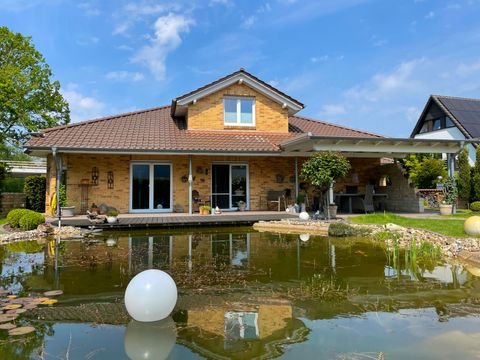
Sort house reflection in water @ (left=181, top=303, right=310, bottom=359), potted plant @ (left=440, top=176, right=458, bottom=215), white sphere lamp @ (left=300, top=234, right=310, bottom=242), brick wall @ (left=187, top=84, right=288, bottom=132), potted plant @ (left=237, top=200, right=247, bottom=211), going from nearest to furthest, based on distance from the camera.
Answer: house reflection in water @ (left=181, top=303, right=310, bottom=359) < white sphere lamp @ (left=300, top=234, right=310, bottom=242) < potted plant @ (left=440, top=176, right=458, bottom=215) < potted plant @ (left=237, top=200, right=247, bottom=211) < brick wall @ (left=187, top=84, right=288, bottom=132)

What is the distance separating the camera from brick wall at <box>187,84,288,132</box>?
53.9ft

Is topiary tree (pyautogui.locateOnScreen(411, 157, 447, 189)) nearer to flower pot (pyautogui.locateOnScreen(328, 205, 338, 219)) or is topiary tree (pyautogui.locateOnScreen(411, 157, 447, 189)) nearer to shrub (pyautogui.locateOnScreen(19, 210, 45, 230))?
flower pot (pyautogui.locateOnScreen(328, 205, 338, 219))

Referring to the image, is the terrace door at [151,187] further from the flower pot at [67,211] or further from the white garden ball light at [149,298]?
the white garden ball light at [149,298]

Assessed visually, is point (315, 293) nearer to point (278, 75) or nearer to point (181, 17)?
point (181, 17)

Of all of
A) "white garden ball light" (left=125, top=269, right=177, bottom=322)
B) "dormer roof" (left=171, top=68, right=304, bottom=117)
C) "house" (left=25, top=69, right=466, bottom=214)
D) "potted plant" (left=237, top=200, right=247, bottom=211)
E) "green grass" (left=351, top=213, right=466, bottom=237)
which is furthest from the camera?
"dormer roof" (left=171, top=68, right=304, bottom=117)

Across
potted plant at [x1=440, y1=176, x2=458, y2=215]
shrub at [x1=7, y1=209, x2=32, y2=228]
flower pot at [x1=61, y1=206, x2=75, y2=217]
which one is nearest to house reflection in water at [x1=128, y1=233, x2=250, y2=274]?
flower pot at [x1=61, y1=206, x2=75, y2=217]

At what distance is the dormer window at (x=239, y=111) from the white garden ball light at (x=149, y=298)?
13.3 meters

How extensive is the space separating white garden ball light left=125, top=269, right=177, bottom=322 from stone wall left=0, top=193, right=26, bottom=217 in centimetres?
1616

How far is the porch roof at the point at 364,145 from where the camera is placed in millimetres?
12961

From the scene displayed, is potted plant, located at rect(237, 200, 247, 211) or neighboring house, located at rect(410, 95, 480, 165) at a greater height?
neighboring house, located at rect(410, 95, 480, 165)

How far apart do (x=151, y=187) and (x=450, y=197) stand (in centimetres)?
1224

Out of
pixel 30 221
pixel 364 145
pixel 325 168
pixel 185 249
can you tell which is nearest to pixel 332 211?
pixel 325 168

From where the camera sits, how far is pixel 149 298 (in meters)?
3.92

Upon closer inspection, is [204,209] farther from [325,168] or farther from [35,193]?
[35,193]
